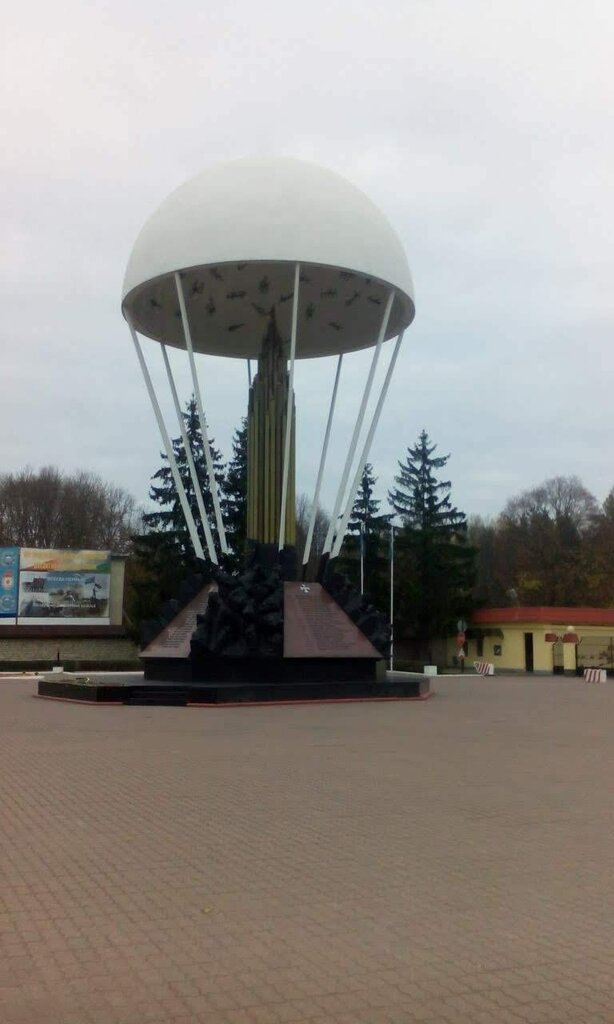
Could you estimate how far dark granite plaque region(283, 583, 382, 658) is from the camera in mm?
20750

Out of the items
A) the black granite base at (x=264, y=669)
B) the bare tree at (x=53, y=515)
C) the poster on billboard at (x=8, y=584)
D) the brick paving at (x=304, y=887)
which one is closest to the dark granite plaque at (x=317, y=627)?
the black granite base at (x=264, y=669)

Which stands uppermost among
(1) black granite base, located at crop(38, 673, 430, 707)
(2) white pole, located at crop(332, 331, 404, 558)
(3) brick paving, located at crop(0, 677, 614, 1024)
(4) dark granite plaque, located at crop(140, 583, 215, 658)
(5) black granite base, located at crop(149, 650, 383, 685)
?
(2) white pole, located at crop(332, 331, 404, 558)

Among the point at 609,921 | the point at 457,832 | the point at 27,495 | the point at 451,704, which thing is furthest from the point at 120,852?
the point at 27,495

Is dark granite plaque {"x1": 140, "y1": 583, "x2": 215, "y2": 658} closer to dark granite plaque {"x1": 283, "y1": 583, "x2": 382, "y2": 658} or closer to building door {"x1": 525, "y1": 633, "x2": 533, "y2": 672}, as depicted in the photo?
dark granite plaque {"x1": 283, "y1": 583, "x2": 382, "y2": 658}

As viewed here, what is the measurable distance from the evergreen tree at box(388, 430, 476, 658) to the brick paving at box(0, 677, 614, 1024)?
3555 centimetres

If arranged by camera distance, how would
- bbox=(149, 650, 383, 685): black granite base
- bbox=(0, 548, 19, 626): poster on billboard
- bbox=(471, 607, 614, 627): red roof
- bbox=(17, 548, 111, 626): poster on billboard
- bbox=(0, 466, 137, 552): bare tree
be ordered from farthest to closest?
bbox=(0, 466, 137, 552): bare tree < bbox=(17, 548, 111, 626): poster on billboard < bbox=(0, 548, 19, 626): poster on billboard < bbox=(471, 607, 614, 627): red roof < bbox=(149, 650, 383, 685): black granite base

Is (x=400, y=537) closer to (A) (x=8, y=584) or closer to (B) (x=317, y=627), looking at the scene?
(A) (x=8, y=584)

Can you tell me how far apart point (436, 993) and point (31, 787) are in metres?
5.50

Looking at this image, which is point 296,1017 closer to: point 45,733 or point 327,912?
point 327,912

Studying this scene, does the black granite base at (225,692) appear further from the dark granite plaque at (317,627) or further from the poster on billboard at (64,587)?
the poster on billboard at (64,587)

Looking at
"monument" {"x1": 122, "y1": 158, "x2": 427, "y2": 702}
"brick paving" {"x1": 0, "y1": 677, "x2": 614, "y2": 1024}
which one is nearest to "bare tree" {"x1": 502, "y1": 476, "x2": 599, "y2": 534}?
"monument" {"x1": 122, "y1": 158, "x2": 427, "y2": 702}

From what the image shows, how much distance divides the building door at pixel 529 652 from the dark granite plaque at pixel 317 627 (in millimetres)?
21575

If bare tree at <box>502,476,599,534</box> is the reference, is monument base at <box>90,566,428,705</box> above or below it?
below

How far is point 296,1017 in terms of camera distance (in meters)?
3.49
